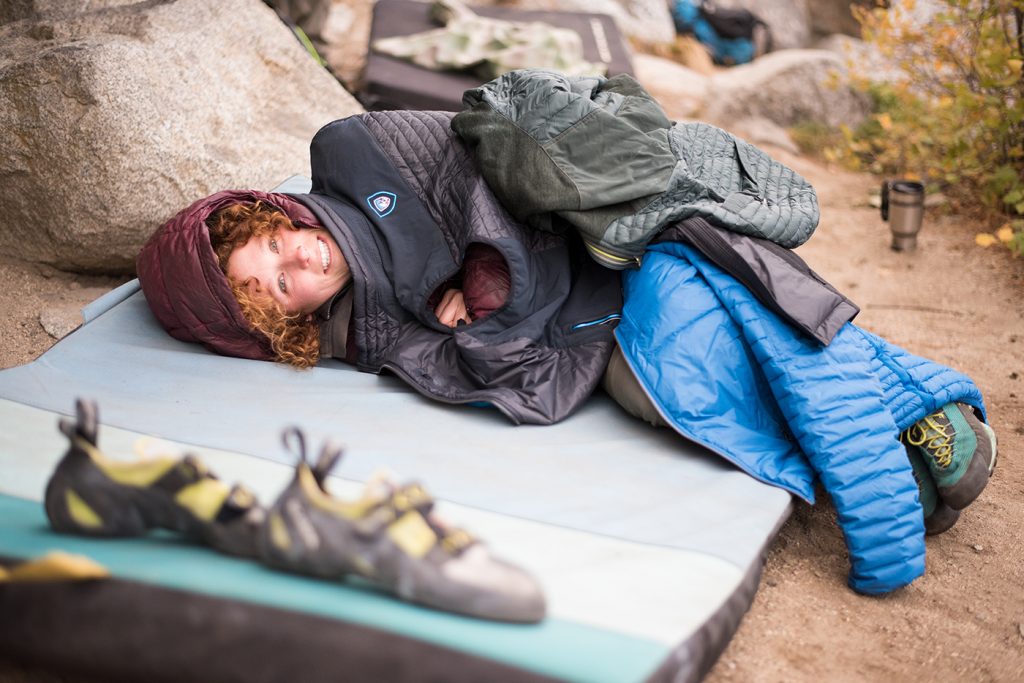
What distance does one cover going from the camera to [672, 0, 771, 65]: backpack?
768 centimetres

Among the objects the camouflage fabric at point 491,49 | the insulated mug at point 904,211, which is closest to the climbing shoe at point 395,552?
the insulated mug at point 904,211

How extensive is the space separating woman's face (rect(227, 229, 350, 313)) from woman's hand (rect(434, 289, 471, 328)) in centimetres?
29

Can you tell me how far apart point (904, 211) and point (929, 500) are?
1990 millimetres

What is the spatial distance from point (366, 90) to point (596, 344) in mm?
2663

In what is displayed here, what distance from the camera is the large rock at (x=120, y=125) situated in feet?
8.98

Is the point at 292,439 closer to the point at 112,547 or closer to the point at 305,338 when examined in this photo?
the point at 305,338

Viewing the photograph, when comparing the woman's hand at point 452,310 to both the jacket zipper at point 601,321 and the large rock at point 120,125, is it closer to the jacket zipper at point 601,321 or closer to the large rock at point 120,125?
the jacket zipper at point 601,321

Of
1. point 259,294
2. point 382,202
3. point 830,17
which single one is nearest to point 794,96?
point 830,17

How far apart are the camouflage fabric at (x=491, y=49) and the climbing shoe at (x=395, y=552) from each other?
3428mm

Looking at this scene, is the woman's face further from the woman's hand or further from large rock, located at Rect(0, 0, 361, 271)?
large rock, located at Rect(0, 0, 361, 271)

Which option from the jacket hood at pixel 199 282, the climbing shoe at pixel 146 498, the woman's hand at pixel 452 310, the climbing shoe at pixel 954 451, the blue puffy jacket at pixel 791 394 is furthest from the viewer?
the woman's hand at pixel 452 310

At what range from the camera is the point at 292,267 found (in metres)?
2.32

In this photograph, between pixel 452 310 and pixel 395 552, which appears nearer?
pixel 395 552

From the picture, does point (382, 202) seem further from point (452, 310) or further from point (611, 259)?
point (611, 259)
